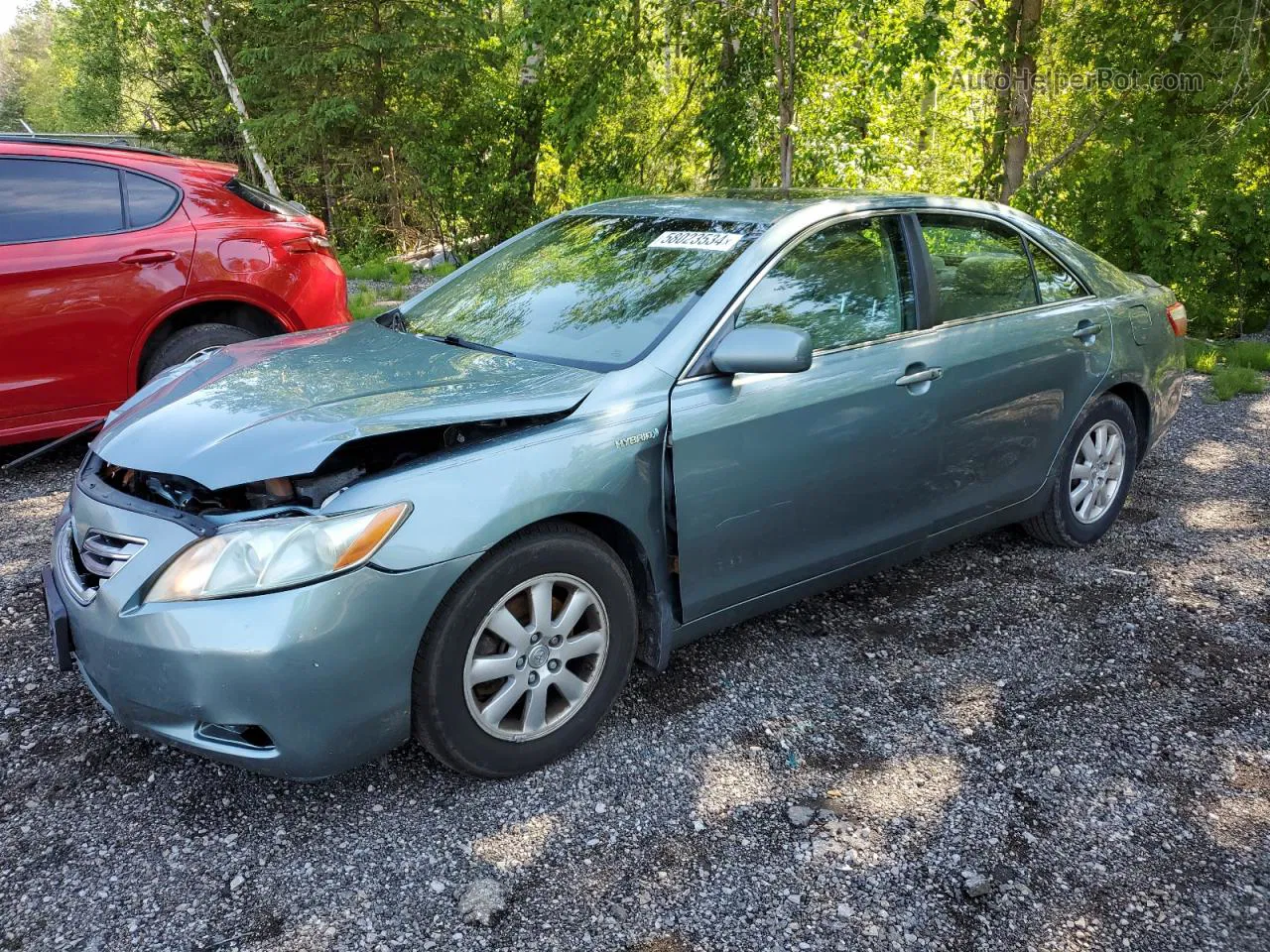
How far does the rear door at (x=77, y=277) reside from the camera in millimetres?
5086

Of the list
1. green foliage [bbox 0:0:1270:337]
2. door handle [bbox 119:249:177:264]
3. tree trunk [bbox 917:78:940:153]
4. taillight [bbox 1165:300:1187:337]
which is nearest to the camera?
taillight [bbox 1165:300:1187:337]

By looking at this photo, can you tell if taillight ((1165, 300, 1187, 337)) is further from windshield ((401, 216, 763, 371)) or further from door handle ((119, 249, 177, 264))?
door handle ((119, 249, 177, 264))

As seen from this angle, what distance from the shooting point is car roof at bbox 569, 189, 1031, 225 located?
3.58 meters

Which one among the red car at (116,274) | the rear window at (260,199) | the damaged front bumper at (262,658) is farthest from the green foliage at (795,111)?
the damaged front bumper at (262,658)

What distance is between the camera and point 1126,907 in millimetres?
2420

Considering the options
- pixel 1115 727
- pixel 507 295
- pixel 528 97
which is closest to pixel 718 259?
pixel 507 295

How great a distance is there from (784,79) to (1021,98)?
2.89m

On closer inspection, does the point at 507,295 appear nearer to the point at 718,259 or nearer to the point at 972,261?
the point at 718,259

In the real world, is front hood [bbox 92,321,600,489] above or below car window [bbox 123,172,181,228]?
below

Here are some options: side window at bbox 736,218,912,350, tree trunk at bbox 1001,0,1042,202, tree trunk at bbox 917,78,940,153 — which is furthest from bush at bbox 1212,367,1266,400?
tree trunk at bbox 917,78,940,153

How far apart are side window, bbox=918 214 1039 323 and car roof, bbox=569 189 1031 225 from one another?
0.25 ft

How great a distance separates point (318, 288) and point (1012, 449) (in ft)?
13.6

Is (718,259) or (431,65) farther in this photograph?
(431,65)

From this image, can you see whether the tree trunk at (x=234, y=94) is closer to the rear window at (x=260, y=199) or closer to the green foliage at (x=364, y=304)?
the green foliage at (x=364, y=304)
